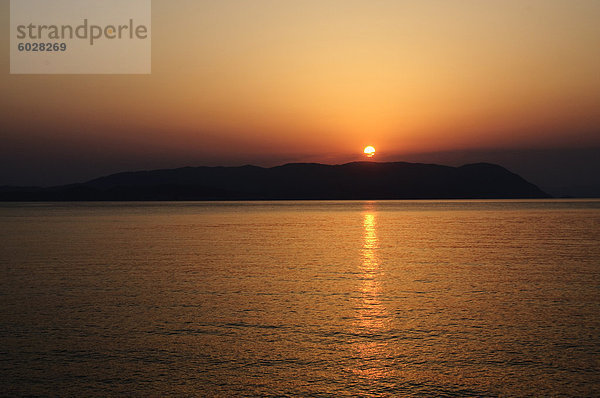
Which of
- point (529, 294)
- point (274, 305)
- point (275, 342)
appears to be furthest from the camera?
point (529, 294)

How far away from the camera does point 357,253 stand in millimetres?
24734

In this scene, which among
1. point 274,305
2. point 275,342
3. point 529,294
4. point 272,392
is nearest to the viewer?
point 272,392

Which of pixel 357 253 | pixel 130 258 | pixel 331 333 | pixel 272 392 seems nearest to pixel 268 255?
pixel 357 253

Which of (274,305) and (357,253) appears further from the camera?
(357,253)

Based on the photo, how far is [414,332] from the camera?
10.4 metres

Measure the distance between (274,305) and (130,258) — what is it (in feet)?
38.7

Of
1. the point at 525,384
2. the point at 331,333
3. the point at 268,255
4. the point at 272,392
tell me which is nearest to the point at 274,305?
the point at 331,333

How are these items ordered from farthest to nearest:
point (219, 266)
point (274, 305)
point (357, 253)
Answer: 1. point (357, 253)
2. point (219, 266)
3. point (274, 305)

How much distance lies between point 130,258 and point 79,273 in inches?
175

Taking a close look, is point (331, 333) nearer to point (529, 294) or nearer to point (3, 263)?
point (529, 294)

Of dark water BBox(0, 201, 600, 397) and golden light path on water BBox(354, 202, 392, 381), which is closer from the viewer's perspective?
dark water BBox(0, 201, 600, 397)

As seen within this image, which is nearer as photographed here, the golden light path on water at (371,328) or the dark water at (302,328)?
the dark water at (302,328)

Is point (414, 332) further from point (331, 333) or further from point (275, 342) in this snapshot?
point (275, 342)

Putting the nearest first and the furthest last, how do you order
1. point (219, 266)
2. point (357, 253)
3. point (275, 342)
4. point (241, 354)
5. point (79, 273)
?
point (241, 354) → point (275, 342) → point (79, 273) → point (219, 266) → point (357, 253)
